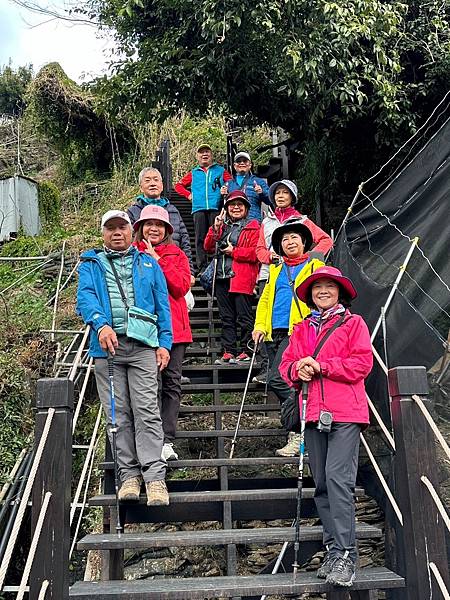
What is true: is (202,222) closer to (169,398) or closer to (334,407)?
(169,398)

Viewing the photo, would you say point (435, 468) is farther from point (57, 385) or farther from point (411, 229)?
point (411, 229)

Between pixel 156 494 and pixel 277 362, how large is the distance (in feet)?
4.44

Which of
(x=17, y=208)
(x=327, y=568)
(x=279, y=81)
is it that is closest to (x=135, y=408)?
(x=327, y=568)

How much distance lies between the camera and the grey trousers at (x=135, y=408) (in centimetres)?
344

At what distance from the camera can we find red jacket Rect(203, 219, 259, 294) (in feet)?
18.5

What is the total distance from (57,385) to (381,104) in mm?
5384

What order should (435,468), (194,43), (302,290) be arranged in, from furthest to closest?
A: 1. (194,43)
2. (302,290)
3. (435,468)

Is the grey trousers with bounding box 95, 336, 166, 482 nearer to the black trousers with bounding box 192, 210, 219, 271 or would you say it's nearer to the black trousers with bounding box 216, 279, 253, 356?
the black trousers with bounding box 216, 279, 253, 356

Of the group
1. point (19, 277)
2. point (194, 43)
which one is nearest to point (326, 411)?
point (194, 43)

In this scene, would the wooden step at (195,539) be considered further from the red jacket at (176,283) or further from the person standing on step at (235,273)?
the person standing on step at (235,273)

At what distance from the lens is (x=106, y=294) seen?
→ 3.64 m

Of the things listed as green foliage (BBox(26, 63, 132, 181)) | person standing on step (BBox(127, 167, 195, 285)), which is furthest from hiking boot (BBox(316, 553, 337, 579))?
green foliage (BBox(26, 63, 132, 181))

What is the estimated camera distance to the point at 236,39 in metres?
6.58

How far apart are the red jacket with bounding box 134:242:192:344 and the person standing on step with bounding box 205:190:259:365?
1.28m
